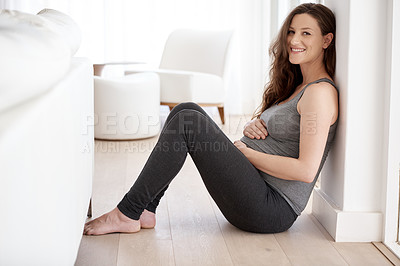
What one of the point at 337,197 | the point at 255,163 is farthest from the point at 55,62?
the point at 337,197

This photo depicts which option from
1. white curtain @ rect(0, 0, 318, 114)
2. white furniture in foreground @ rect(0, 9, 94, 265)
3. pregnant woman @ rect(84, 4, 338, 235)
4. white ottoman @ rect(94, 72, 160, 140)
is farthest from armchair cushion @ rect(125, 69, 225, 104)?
white furniture in foreground @ rect(0, 9, 94, 265)

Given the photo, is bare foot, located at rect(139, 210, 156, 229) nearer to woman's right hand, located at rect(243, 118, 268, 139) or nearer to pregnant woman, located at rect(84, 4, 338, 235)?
pregnant woman, located at rect(84, 4, 338, 235)

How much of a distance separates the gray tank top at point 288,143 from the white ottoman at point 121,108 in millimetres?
2413

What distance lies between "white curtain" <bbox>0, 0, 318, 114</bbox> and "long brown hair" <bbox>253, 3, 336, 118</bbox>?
3614mm

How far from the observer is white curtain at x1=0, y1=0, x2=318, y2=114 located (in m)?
6.05

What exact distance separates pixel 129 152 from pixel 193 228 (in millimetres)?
1814

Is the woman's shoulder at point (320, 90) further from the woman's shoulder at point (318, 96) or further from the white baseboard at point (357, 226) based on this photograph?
the white baseboard at point (357, 226)

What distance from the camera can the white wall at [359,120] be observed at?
204 cm

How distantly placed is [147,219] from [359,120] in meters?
0.95

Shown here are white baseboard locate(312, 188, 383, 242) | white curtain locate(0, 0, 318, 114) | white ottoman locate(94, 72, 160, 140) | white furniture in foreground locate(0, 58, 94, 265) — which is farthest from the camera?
white curtain locate(0, 0, 318, 114)

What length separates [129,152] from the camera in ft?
13.3

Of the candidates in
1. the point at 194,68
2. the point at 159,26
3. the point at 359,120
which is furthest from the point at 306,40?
the point at 159,26

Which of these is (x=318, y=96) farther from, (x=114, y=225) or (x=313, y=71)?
(x=114, y=225)

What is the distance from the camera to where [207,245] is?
2129 mm
